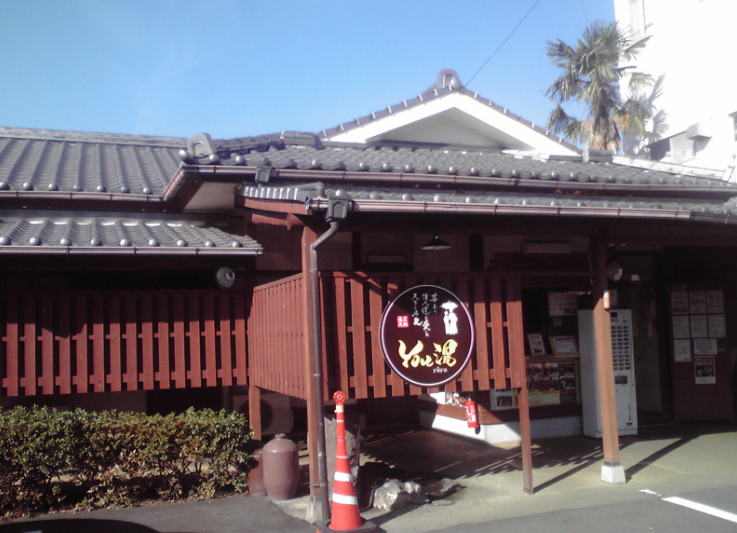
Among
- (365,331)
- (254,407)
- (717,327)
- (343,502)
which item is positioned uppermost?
(365,331)

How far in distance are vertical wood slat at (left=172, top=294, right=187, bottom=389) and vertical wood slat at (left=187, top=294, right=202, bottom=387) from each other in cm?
9

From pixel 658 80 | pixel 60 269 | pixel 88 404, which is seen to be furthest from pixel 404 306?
pixel 658 80

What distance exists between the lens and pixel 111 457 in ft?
22.9

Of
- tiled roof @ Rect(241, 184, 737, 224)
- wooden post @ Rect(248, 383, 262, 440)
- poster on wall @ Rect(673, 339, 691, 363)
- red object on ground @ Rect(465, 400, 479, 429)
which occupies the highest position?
tiled roof @ Rect(241, 184, 737, 224)

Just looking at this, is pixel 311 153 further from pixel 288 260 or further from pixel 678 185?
pixel 678 185

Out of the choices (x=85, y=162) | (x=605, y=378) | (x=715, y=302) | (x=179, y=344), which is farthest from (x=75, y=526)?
(x=715, y=302)

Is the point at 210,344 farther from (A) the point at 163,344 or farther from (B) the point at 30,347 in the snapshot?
(B) the point at 30,347

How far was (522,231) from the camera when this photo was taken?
7512 millimetres

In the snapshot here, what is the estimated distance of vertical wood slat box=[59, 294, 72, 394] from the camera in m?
7.65

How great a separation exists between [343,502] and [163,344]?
11.1ft

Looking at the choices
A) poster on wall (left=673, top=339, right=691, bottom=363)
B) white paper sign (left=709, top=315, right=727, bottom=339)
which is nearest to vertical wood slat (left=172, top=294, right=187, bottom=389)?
poster on wall (left=673, top=339, right=691, bottom=363)

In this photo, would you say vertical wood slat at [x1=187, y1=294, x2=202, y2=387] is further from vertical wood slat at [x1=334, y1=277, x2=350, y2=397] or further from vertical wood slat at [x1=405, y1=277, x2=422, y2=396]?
vertical wood slat at [x1=405, y1=277, x2=422, y2=396]

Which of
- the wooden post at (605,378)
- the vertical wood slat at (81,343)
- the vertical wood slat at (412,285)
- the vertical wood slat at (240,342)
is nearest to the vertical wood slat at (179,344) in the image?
the vertical wood slat at (240,342)

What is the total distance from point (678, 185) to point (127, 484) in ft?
28.9
